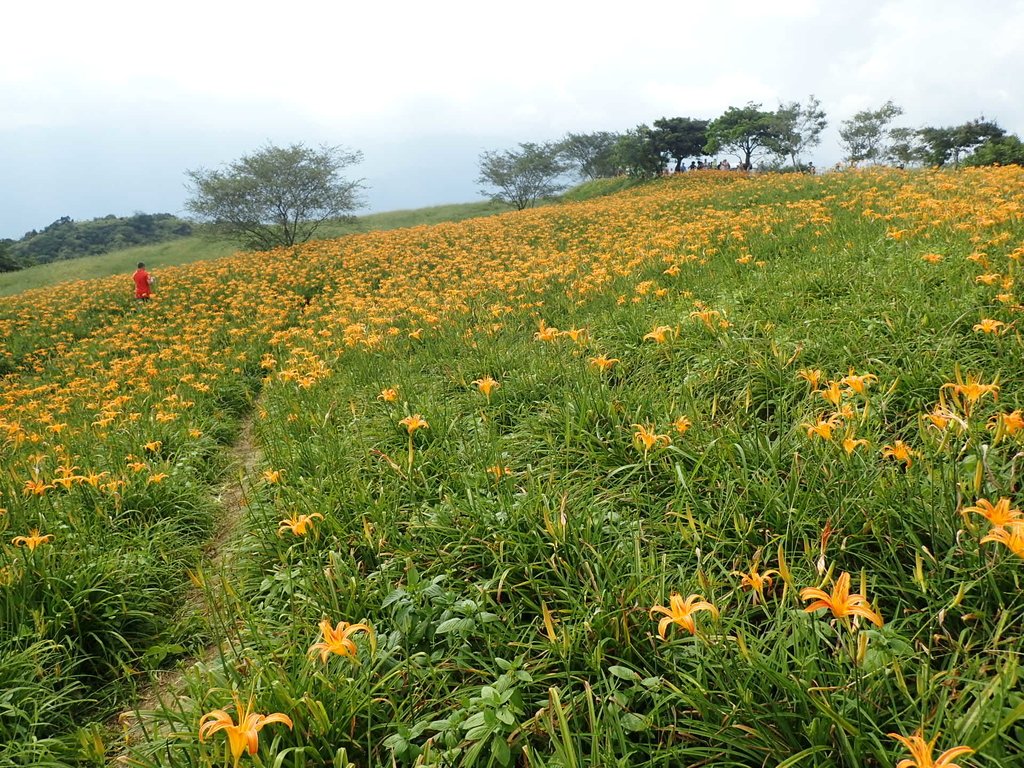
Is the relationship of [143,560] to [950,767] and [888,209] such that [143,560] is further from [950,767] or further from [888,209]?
[888,209]

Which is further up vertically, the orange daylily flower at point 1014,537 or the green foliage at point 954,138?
the green foliage at point 954,138

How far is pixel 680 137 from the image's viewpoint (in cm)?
→ 3366

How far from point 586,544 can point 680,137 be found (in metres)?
36.7

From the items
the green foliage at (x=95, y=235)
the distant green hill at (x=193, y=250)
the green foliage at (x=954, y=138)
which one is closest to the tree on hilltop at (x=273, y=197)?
the distant green hill at (x=193, y=250)

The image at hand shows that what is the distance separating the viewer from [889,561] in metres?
2.21

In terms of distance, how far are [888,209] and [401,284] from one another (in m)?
8.83

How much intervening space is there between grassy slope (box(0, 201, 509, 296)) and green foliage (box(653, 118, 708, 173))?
432 inches

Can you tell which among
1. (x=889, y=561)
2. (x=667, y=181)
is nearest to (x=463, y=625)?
(x=889, y=561)

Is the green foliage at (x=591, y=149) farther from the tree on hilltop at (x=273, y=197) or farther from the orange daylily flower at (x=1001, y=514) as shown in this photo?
the orange daylily flower at (x=1001, y=514)

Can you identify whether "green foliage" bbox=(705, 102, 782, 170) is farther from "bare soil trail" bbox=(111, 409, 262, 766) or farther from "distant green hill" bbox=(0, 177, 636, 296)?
"bare soil trail" bbox=(111, 409, 262, 766)

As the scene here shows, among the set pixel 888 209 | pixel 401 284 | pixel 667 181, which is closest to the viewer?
pixel 888 209

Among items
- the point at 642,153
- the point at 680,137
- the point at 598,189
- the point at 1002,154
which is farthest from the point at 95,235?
the point at 1002,154

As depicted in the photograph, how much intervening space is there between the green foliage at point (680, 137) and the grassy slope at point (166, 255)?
1096cm

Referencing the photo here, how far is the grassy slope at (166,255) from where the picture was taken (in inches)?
957
